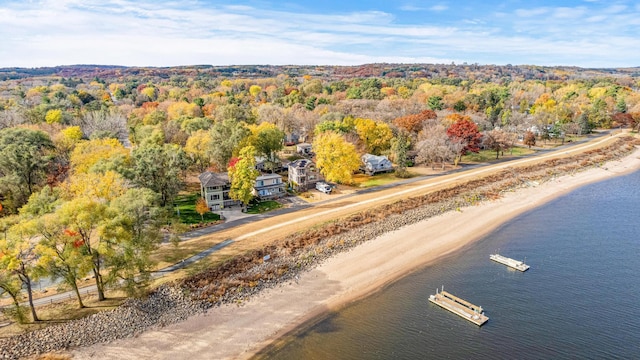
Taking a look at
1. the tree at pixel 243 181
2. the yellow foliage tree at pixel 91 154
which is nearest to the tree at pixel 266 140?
the tree at pixel 243 181

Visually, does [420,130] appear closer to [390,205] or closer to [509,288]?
[390,205]

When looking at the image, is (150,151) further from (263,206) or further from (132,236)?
(132,236)

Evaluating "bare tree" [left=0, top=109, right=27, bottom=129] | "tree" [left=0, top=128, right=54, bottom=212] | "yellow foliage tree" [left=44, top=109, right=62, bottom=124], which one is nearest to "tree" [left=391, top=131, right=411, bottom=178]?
"tree" [left=0, top=128, right=54, bottom=212]

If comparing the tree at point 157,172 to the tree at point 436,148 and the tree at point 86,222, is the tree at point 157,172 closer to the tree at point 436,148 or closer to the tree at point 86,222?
the tree at point 86,222

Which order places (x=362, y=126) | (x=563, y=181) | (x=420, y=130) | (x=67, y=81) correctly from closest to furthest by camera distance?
(x=563, y=181) < (x=362, y=126) < (x=420, y=130) < (x=67, y=81)

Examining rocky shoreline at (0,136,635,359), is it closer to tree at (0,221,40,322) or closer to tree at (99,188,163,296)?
tree at (99,188,163,296)

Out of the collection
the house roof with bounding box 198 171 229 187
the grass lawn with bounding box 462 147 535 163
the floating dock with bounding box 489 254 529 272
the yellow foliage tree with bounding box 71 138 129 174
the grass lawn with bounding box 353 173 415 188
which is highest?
the yellow foliage tree with bounding box 71 138 129 174

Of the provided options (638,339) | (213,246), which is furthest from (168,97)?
(638,339)
